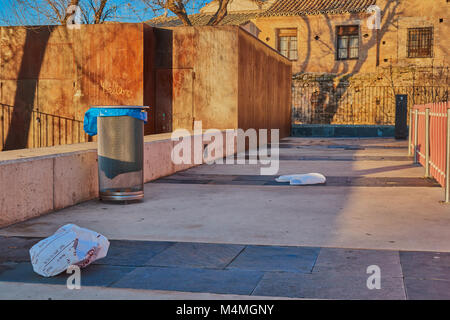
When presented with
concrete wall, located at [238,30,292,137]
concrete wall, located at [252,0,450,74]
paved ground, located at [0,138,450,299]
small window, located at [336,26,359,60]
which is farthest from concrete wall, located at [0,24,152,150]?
small window, located at [336,26,359,60]

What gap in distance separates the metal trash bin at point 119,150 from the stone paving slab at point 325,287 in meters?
3.86

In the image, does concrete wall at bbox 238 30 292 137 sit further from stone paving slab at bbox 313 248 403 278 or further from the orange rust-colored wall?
stone paving slab at bbox 313 248 403 278

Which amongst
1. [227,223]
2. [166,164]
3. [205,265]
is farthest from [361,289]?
[166,164]

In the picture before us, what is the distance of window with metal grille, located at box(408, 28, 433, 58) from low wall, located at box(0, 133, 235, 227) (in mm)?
32393

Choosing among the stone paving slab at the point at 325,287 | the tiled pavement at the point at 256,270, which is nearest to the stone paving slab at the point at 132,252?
the tiled pavement at the point at 256,270

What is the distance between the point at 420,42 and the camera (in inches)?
1453

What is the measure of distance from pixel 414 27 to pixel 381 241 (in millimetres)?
34262

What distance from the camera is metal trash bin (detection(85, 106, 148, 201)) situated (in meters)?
7.76

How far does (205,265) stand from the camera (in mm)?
4684

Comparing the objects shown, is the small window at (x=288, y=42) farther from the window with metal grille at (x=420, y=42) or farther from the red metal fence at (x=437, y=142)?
the red metal fence at (x=437, y=142)

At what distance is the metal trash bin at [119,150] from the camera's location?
25.5 feet
